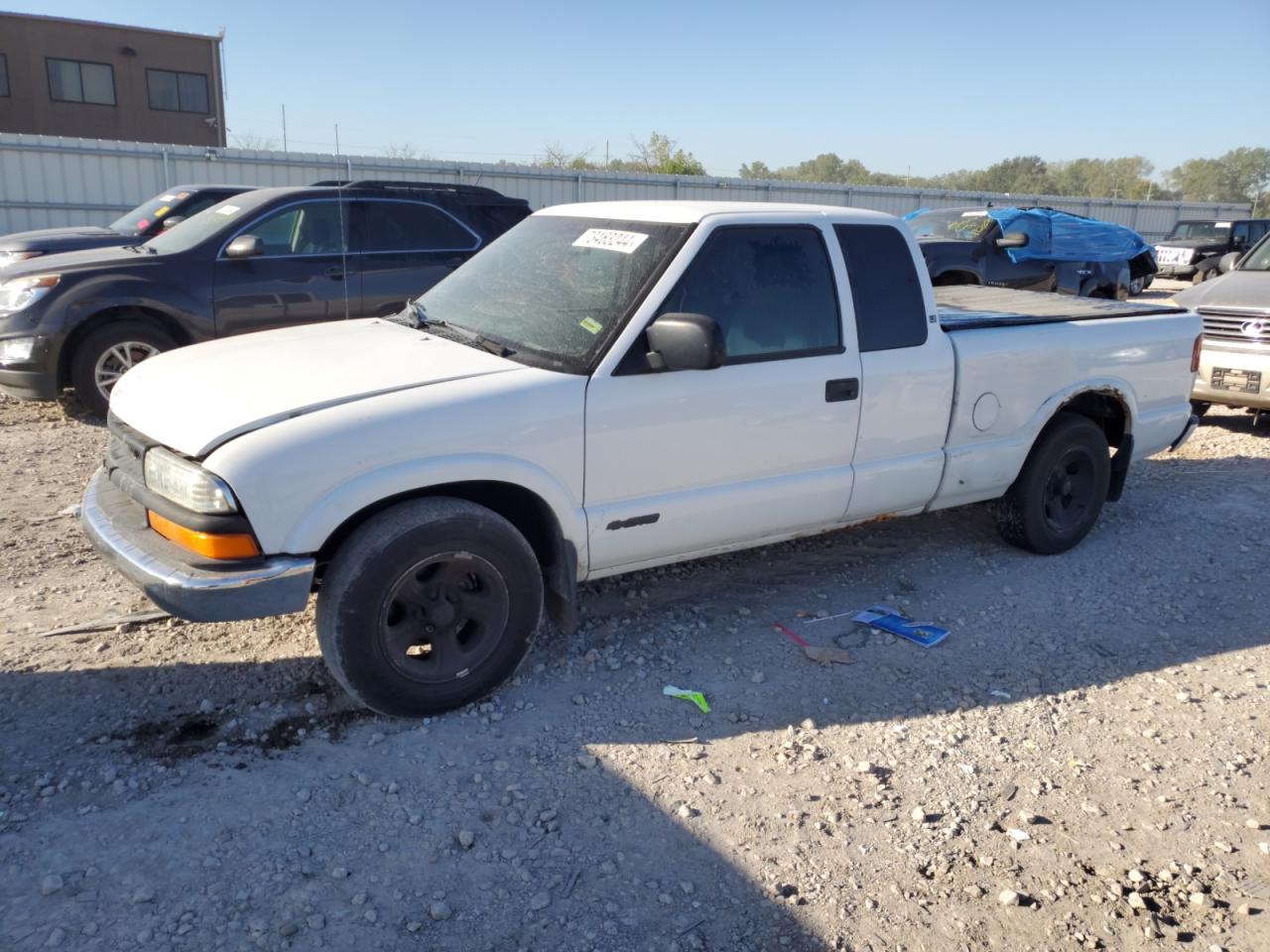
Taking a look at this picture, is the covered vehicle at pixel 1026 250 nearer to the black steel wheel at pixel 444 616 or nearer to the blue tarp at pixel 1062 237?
the blue tarp at pixel 1062 237

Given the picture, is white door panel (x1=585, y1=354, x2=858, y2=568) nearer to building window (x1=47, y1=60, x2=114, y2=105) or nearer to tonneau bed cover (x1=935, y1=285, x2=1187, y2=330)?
tonneau bed cover (x1=935, y1=285, x2=1187, y2=330)

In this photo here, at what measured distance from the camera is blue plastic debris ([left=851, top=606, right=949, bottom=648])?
455cm

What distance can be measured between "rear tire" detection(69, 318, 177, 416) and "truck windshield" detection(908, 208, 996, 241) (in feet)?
28.7

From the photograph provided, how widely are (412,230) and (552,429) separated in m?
5.66

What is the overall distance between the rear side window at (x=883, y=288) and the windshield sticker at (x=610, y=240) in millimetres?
987

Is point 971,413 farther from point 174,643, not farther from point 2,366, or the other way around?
point 2,366

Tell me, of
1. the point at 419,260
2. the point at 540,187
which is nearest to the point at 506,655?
the point at 419,260

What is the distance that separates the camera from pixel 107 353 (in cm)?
761

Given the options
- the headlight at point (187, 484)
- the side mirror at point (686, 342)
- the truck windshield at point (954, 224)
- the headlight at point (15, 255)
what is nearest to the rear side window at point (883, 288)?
the side mirror at point (686, 342)

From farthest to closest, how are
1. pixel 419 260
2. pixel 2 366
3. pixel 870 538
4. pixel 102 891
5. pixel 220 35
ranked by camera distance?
pixel 220 35 < pixel 419 260 < pixel 2 366 < pixel 870 538 < pixel 102 891

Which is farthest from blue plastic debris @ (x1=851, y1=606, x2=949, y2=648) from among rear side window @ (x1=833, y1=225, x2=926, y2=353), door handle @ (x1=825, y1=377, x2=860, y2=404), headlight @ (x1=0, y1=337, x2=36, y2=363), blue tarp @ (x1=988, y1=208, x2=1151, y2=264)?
blue tarp @ (x1=988, y1=208, x2=1151, y2=264)

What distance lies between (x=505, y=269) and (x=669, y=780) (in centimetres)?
244

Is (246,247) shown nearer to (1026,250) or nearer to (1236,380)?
(1236,380)

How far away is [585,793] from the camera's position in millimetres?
3326
